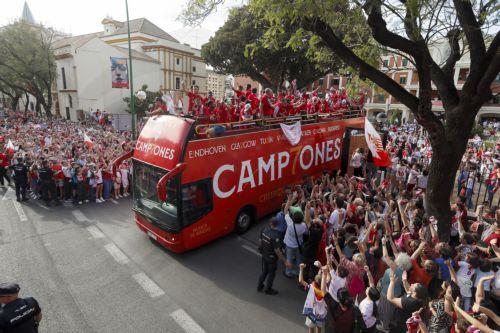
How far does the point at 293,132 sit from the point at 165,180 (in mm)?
4865

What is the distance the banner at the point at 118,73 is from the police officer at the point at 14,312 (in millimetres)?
26414

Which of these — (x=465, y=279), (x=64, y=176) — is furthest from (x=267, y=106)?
(x=64, y=176)

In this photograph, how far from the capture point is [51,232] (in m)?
8.79

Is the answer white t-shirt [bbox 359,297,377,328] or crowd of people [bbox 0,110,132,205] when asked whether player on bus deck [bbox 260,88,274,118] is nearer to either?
crowd of people [bbox 0,110,132,205]

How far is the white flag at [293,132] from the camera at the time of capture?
374 inches

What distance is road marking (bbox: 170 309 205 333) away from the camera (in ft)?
17.1

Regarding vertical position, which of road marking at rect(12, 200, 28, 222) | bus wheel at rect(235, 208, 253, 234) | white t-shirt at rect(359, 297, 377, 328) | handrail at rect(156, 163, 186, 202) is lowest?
road marking at rect(12, 200, 28, 222)

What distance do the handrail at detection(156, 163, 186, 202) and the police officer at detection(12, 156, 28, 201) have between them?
7.57m

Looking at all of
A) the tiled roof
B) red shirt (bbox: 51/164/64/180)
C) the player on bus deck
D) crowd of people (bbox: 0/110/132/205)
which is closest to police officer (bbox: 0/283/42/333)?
crowd of people (bbox: 0/110/132/205)

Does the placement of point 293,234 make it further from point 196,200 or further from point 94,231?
point 94,231

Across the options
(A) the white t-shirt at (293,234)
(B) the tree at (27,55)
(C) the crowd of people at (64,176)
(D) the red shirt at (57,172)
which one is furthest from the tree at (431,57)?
(B) the tree at (27,55)

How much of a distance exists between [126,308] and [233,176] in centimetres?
393

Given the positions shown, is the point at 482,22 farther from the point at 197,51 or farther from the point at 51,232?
the point at 197,51

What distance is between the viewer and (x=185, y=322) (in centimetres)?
539
